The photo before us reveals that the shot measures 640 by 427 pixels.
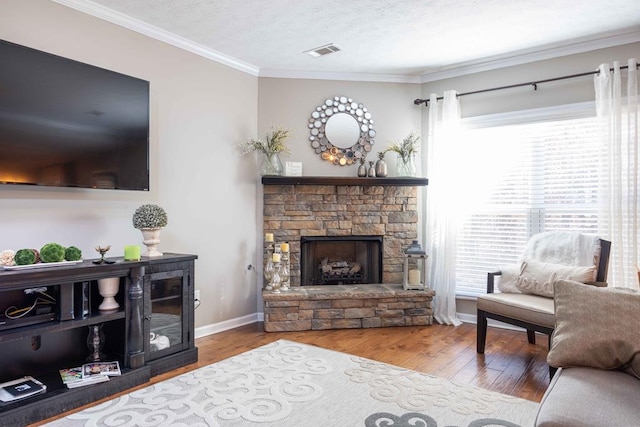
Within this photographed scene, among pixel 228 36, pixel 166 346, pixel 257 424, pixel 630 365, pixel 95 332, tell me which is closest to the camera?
pixel 630 365

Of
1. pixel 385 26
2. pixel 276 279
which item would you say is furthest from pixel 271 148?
pixel 385 26

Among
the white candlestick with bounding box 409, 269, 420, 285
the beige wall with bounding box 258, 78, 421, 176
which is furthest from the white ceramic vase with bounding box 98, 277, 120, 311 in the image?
the white candlestick with bounding box 409, 269, 420, 285

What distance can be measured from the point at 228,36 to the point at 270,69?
2.69 ft

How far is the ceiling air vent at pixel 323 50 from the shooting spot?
11.9 ft

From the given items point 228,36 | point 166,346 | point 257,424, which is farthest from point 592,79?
point 166,346

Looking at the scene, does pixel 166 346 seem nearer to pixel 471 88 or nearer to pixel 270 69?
pixel 270 69

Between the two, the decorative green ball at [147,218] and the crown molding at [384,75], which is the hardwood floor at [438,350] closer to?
the decorative green ball at [147,218]

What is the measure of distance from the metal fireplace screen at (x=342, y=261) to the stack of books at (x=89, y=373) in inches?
83.1

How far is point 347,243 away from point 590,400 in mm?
3148

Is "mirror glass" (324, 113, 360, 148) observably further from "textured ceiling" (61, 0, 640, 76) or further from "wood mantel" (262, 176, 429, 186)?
"textured ceiling" (61, 0, 640, 76)

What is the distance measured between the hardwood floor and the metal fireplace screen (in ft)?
2.25

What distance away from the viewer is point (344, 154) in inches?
170

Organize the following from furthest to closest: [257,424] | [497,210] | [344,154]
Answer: [344,154] → [497,210] → [257,424]

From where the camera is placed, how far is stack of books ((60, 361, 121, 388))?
234 centimetres
